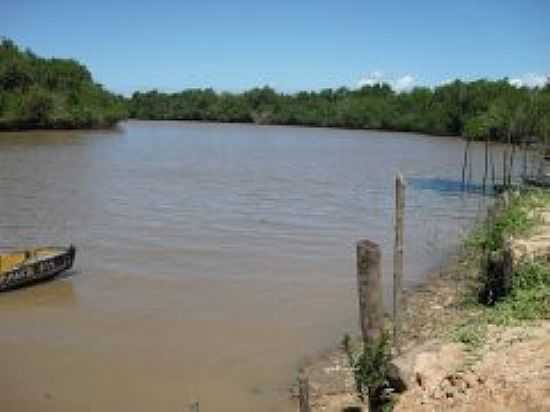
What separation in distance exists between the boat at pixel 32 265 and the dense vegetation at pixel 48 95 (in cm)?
4830

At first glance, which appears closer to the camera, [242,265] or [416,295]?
[416,295]

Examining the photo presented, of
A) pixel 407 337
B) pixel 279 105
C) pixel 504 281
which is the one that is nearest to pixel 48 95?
pixel 279 105

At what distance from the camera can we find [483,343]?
7.78m

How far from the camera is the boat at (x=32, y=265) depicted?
13.8 m

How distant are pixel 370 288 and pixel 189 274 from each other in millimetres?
8649

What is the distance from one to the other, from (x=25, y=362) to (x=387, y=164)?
110 feet

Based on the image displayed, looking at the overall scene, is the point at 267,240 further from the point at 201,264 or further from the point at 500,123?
the point at 500,123

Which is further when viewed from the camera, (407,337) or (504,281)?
(407,337)

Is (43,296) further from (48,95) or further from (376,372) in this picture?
(48,95)

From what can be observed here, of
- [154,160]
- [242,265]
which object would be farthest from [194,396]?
[154,160]

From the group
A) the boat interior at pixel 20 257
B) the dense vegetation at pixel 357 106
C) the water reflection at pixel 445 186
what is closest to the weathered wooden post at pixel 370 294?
the boat interior at pixel 20 257

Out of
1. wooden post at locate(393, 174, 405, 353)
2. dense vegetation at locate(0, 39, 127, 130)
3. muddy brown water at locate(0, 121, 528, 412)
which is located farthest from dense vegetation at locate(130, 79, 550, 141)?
wooden post at locate(393, 174, 405, 353)

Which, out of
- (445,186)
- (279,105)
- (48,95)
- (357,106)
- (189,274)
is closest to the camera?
(189,274)

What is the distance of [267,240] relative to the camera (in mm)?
19125
